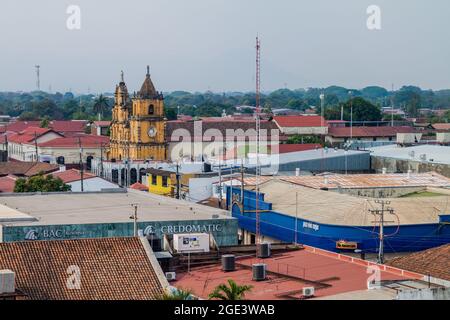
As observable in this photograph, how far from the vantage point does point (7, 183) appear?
61250 mm

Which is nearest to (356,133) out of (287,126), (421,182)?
(287,126)

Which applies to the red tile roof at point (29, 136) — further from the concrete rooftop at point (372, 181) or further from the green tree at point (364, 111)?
the concrete rooftop at point (372, 181)

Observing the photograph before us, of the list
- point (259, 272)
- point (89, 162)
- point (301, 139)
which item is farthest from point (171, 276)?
point (301, 139)

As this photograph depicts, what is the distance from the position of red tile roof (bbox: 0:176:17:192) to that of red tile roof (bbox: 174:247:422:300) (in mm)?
32425

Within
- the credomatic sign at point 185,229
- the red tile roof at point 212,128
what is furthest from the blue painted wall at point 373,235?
the red tile roof at point 212,128

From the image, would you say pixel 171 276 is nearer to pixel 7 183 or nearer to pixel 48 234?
pixel 48 234

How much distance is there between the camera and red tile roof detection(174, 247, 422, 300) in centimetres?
2362

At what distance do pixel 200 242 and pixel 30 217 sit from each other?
22.7ft

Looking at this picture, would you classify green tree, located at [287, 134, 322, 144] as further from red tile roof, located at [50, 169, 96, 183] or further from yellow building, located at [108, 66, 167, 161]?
red tile roof, located at [50, 169, 96, 183]

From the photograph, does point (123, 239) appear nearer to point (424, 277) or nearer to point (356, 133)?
point (424, 277)

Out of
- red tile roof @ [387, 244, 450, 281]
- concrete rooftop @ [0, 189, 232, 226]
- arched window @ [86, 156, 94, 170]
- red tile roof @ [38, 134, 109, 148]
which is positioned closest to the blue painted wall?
concrete rooftop @ [0, 189, 232, 226]

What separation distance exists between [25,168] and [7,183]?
10261mm

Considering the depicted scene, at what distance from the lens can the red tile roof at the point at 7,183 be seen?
5823 centimetres

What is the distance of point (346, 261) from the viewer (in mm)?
27312
